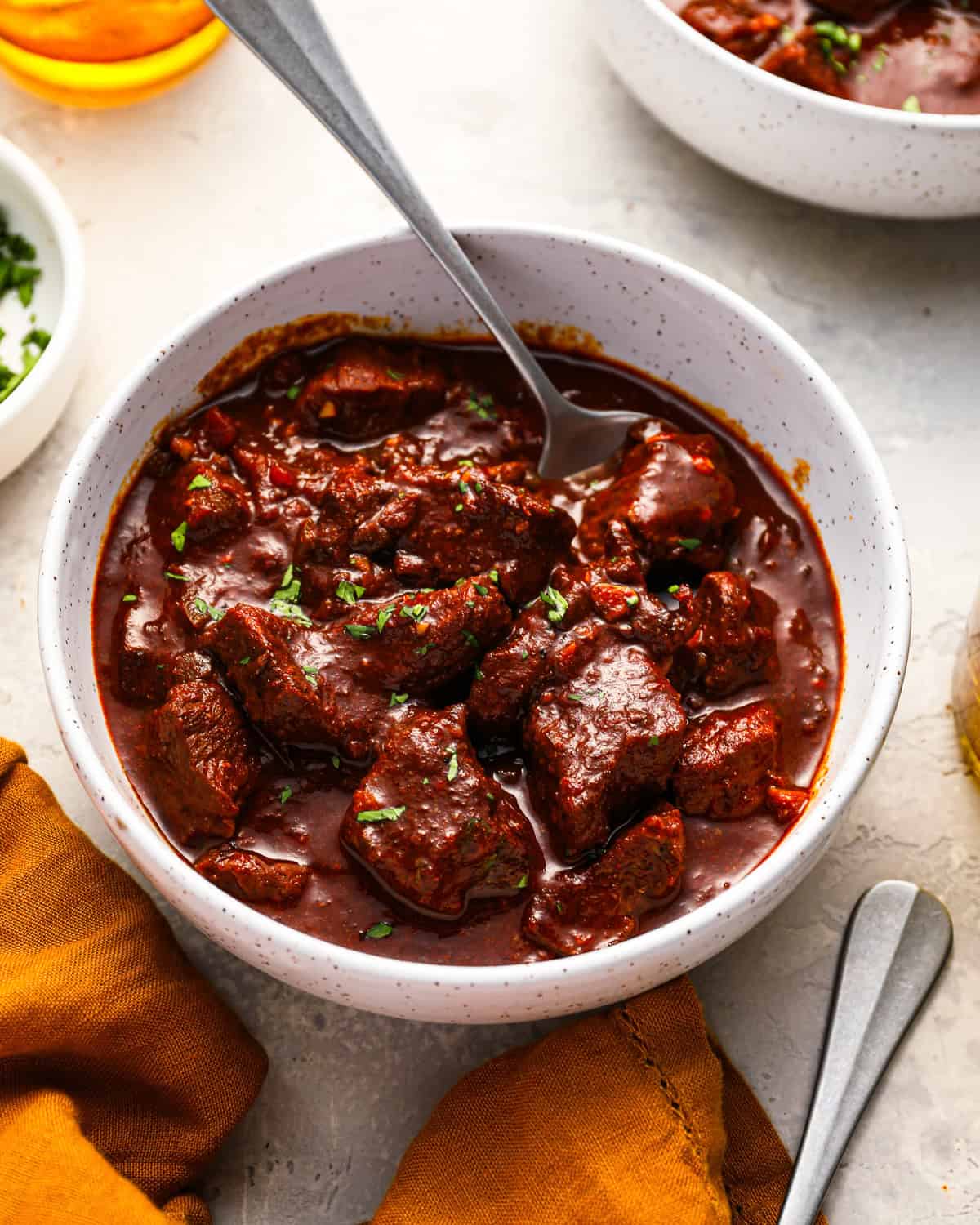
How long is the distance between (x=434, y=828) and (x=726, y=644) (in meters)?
0.83

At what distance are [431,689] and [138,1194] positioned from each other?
1322 mm

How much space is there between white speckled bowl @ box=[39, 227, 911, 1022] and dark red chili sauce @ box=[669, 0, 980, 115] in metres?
1.05

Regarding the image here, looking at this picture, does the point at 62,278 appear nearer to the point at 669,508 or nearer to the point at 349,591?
the point at 349,591

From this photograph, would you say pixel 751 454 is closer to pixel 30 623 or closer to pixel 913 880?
pixel 913 880

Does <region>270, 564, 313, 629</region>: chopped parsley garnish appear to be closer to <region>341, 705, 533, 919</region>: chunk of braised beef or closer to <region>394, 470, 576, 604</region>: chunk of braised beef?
<region>394, 470, 576, 604</region>: chunk of braised beef

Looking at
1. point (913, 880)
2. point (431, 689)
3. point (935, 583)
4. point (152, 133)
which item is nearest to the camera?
point (431, 689)

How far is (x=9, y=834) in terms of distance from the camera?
12.4ft

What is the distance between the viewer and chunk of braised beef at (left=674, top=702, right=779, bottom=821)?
3.53m

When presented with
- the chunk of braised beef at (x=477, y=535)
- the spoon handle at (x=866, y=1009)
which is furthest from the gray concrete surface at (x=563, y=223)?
the chunk of braised beef at (x=477, y=535)

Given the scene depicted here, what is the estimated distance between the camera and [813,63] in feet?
15.0

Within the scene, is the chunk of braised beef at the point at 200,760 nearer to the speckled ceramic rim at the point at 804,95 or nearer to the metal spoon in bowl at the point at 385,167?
the metal spoon in bowl at the point at 385,167

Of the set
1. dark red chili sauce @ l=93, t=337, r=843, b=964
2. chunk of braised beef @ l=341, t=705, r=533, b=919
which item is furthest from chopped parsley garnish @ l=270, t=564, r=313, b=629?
chunk of braised beef @ l=341, t=705, r=533, b=919

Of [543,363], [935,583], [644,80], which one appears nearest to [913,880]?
[935,583]

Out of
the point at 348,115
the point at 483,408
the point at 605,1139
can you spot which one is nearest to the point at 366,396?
the point at 483,408
